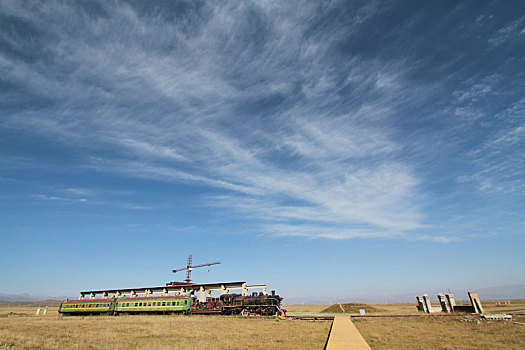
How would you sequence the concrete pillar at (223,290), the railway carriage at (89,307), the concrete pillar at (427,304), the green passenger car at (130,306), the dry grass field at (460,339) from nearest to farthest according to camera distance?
the dry grass field at (460,339) < the concrete pillar at (427,304) < the green passenger car at (130,306) < the concrete pillar at (223,290) < the railway carriage at (89,307)

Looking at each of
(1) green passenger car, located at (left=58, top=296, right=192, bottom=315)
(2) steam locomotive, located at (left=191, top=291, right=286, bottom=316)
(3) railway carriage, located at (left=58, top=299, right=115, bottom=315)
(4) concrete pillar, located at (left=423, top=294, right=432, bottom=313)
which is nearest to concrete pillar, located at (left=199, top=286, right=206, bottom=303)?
(2) steam locomotive, located at (left=191, top=291, right=286, bottom=316)

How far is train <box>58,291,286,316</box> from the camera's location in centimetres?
3358

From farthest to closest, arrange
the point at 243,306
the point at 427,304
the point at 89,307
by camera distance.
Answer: the point at 89,307 < the point at 243,306 < the point at 427,304

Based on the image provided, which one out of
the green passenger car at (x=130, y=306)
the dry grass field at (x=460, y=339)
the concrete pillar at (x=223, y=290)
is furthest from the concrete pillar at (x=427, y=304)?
the green passenger car at (x=130, y=306)

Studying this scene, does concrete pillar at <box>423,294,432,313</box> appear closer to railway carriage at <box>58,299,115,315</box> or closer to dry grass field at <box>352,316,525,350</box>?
dry grass field at <box>352,316,525,350</box>

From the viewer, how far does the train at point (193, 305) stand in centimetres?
3358

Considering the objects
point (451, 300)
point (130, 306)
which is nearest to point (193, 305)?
point (130, 306)

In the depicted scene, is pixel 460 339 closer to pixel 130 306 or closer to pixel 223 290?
pixel 223 290

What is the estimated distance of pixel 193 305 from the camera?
38.4m

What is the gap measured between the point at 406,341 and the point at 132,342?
15.4 meters

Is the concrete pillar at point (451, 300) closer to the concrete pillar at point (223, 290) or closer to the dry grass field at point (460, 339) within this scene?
the dry grass field at point (460, 339)

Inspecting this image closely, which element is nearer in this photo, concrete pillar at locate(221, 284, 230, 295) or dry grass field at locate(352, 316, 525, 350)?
dry grass field at locate(352, 316, 525, 350)

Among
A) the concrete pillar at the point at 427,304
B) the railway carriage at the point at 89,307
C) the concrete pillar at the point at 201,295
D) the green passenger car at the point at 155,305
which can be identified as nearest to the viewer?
the concrete pillar at the point at 427,304

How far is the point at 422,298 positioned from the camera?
3497 centimetres
